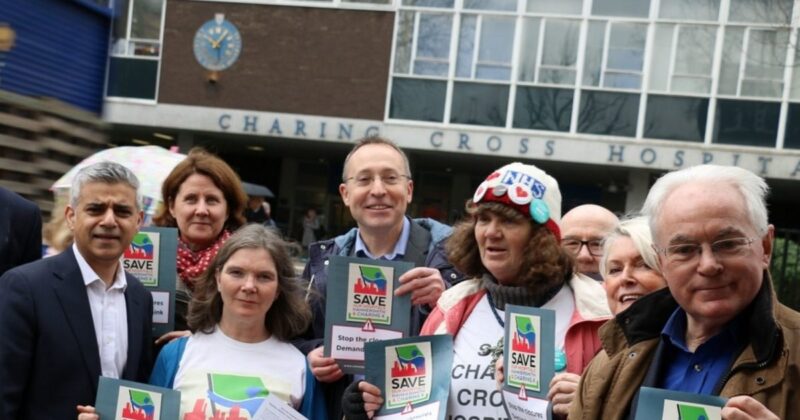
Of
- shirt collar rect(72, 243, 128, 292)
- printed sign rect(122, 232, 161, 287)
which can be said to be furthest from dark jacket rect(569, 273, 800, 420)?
printed sign rect(122, 232, 161, 287)

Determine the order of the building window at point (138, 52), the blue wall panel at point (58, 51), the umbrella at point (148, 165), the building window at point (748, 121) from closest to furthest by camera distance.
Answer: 1. the blue wall panel at point (58, 51)
2. the umbrella at point (148, 165)
3. the building window at point (748, 121)
4. the building window at point (138, 52)

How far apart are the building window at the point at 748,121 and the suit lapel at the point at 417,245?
A: 713 inches

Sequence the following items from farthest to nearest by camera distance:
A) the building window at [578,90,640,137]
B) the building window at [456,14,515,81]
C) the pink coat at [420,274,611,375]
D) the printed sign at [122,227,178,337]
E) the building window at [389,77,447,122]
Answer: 1. the building window at [389,77,447,122]
2. the building window at [456,14,515,81]
3. the building window at [578,90,640,137]
4. the printed sign at [122,227,178,337]
5. the pink coat at [420,274,611,375]

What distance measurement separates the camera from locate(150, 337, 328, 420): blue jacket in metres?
3.56

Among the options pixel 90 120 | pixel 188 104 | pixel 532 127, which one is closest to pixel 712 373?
pixel 90 120

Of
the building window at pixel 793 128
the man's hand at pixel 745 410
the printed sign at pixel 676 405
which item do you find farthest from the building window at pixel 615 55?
the man's hand at pixel 745 410

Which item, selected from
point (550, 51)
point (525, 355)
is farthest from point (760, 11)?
point (525, 355)

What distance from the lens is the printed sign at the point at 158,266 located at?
3.93m

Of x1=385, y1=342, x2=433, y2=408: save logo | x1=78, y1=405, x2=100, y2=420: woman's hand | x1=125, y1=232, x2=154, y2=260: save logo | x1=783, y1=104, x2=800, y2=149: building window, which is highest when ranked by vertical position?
x1=783, y1=104, x2=800, y2=149: building window

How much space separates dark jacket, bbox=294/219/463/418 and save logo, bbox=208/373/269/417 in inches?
13.0

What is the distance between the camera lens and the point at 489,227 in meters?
3.32

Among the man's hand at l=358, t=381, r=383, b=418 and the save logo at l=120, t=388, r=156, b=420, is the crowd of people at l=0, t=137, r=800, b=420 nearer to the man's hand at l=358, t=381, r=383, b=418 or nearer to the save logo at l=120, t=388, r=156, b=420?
the man's hand at l=358, t=381, r=383, b=418

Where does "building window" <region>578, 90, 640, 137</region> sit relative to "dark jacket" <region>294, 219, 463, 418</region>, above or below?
above

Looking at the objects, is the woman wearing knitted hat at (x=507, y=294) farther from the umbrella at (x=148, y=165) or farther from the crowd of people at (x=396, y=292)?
the umbrella at (x=148, y=165)
